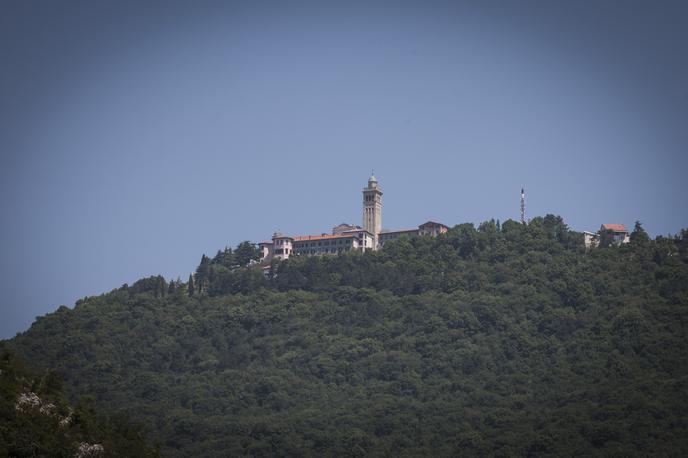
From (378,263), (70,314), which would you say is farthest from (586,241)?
(70,314)

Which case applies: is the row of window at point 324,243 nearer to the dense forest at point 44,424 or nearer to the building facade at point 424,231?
the building facade at point 424,231

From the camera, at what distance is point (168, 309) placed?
131000mm

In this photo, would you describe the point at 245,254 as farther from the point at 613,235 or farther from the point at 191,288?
the point at 613,235

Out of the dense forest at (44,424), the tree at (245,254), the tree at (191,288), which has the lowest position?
the dense forest at (44,424)

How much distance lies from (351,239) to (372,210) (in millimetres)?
5532

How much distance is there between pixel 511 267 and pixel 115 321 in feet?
123

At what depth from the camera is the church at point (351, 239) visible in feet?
474

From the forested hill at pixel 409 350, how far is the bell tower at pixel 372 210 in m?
11.2

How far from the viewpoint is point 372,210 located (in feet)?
488

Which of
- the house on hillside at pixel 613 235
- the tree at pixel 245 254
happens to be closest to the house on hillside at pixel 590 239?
the house on hillside at pixel 613 235

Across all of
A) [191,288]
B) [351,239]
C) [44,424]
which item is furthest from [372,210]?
[44,424]

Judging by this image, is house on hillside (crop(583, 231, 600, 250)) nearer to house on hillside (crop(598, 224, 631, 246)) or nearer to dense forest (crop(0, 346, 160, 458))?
house on hillside (crop(598, 224, 631, 246))

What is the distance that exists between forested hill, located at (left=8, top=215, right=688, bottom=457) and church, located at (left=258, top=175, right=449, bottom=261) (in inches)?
198

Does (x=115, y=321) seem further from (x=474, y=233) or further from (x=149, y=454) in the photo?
(x=149, y=454)
